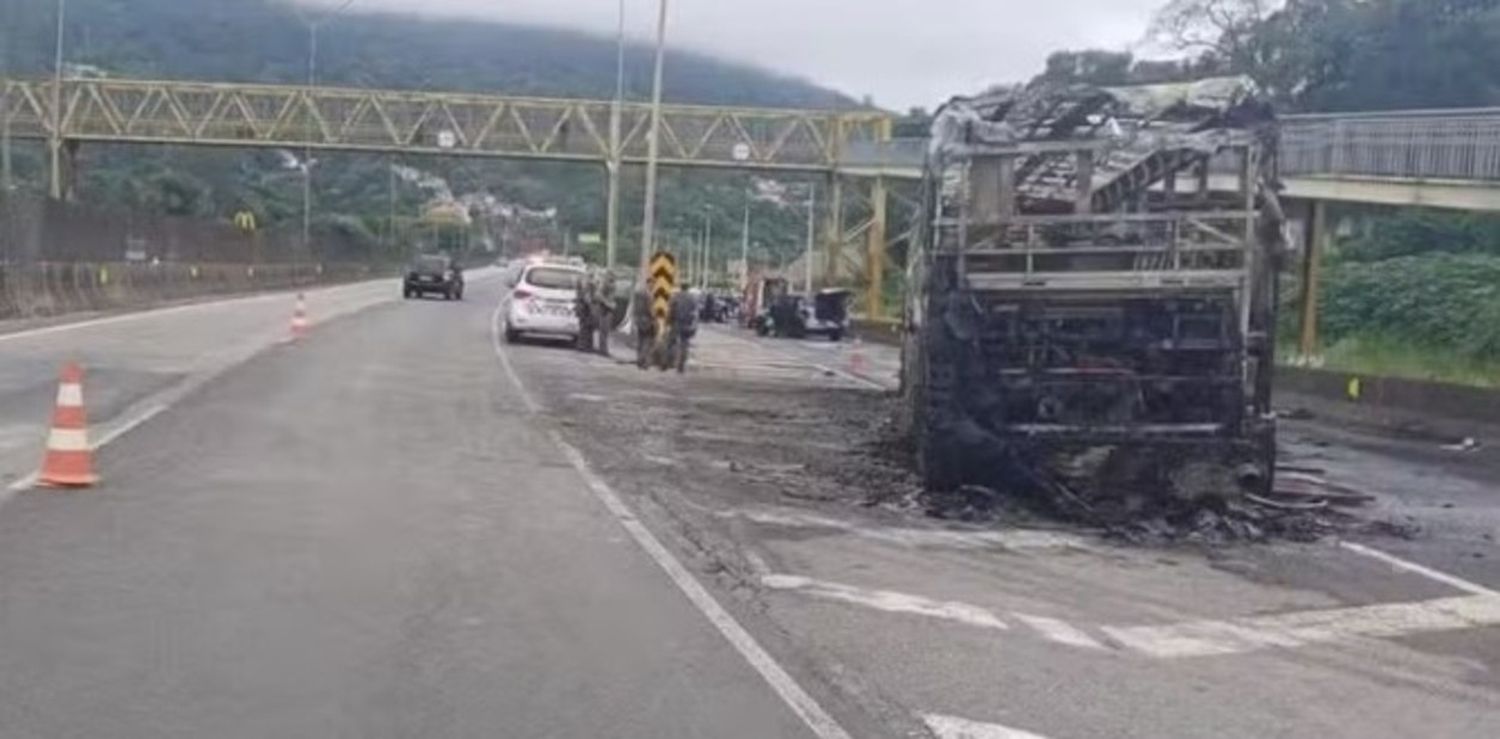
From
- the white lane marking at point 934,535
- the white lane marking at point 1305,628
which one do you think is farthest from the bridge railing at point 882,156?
the white lane marking at point 1305,628

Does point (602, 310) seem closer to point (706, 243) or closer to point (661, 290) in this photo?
point (661, 290)

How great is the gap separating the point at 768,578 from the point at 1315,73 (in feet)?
218

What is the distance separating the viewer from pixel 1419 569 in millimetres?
13469

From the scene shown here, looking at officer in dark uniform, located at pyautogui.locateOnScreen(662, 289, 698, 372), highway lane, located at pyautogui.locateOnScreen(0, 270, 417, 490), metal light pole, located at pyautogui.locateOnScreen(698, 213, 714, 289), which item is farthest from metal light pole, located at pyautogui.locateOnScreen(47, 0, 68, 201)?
metal light pole, located at pyautogui.locateOnScreen(698, 213, 714, 289)

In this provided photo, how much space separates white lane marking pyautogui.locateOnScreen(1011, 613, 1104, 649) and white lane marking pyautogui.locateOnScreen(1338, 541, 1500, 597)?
332cm

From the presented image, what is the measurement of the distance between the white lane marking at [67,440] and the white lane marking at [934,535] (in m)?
4.41

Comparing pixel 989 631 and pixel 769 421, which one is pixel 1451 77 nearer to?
pixel 769 421

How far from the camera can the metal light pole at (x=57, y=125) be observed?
6656 centimetres

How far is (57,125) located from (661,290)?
147 feet

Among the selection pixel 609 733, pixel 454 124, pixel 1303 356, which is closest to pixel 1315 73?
pixel 454 124

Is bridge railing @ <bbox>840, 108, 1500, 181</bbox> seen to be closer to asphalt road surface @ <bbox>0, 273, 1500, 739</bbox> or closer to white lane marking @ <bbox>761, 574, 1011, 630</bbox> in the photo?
asphalt road surface @ <bbox>0, 273, 1500, 739</bbox>

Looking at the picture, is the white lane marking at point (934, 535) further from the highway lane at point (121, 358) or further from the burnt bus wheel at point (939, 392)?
the highway lane at point (121, 358)

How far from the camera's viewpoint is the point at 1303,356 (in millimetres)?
40000

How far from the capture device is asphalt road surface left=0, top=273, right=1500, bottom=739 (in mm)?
8148
